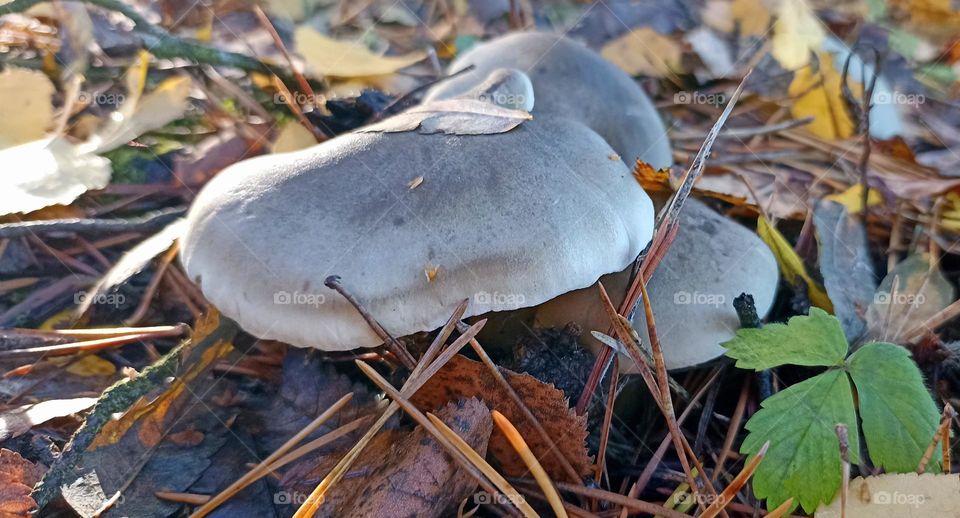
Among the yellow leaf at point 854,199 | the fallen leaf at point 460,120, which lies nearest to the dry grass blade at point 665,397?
the fallen leaf at point 460,120

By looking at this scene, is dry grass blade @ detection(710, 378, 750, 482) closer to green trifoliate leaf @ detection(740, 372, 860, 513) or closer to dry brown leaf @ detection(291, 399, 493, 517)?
green trifoliate leaf @ detection(740, 372, 860, 513)

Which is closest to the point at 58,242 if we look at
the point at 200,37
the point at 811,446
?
the point at 200,37

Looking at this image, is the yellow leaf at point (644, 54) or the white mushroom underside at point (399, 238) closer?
the white mushroom underside at point (399, 238)

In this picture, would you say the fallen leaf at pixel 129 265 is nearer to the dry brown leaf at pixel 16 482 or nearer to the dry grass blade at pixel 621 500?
the dry brown leaf at pixel 16 482

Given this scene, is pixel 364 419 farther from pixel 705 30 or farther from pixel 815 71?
pixel 705 30

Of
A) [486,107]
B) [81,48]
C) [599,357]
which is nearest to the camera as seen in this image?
[599,357]
